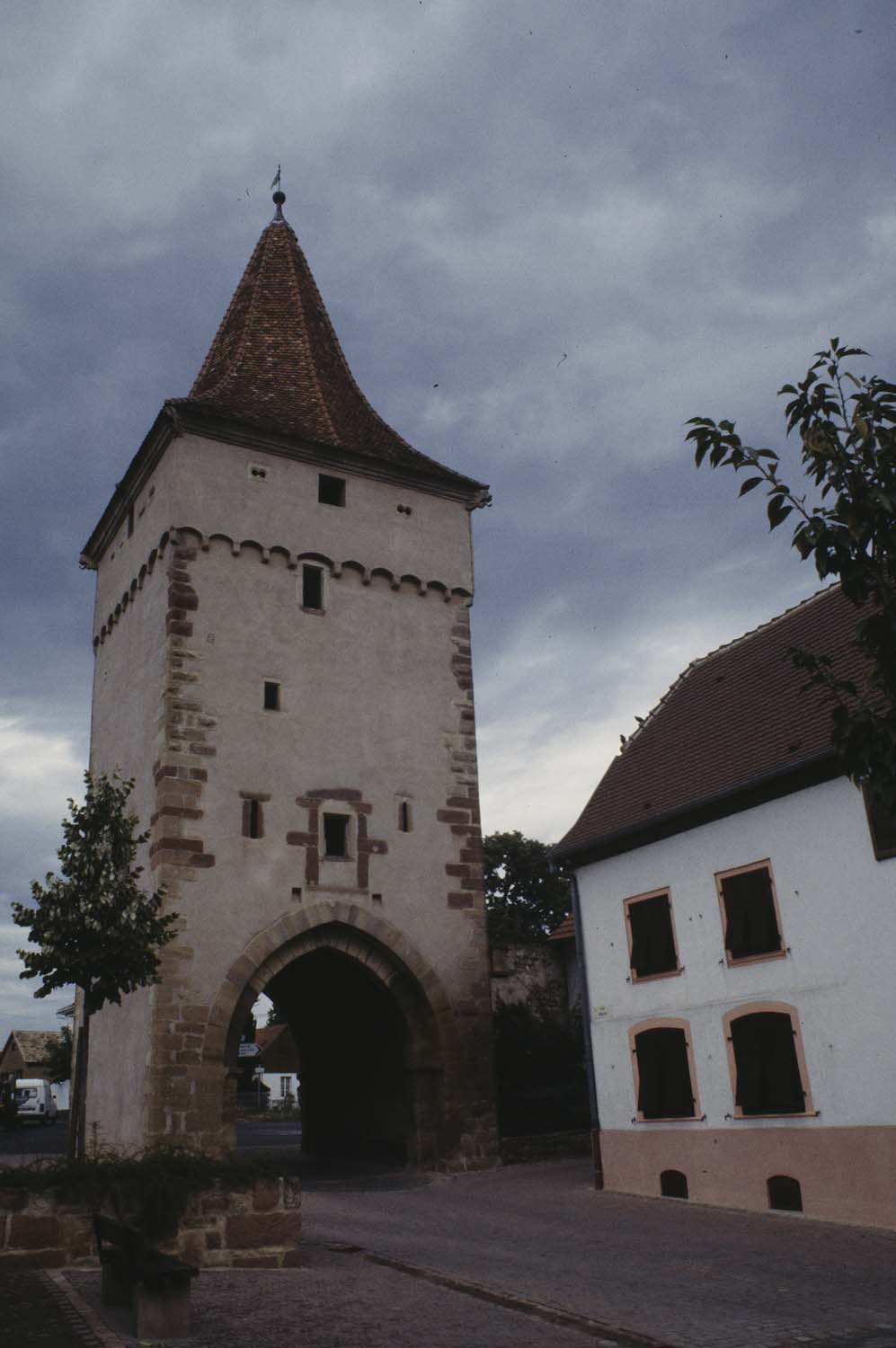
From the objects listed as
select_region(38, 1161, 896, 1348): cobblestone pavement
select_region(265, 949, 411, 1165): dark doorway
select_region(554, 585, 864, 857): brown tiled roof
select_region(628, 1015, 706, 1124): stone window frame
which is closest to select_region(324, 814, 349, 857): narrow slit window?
select_region(265, 949, 411, 1165): dark doorway

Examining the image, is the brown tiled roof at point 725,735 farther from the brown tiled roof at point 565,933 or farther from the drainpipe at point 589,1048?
the brown tiled roof at point 565,933

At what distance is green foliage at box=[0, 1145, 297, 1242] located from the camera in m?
9.78

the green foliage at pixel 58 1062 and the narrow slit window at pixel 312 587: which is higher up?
the narrow slit window at pixel 312 587

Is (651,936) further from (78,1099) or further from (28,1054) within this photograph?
(28,1054)

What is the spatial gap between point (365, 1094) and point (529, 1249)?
37.9 feet

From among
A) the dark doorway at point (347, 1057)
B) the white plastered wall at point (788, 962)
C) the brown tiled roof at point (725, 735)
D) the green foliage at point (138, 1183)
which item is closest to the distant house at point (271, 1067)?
the dark doorway at point (347, 1057)

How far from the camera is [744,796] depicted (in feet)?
51.2

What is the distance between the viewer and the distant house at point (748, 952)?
44.5ft

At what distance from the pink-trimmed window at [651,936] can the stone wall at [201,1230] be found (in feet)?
24.6

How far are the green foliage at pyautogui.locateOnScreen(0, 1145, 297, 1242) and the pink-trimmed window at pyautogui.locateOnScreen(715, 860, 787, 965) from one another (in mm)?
7279

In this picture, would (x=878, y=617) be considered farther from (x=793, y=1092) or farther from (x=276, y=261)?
(x=276, y=261)

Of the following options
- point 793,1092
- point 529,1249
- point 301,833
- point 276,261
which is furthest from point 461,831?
point 276,261

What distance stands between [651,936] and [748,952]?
2014mm

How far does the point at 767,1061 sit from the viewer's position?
14.7m
